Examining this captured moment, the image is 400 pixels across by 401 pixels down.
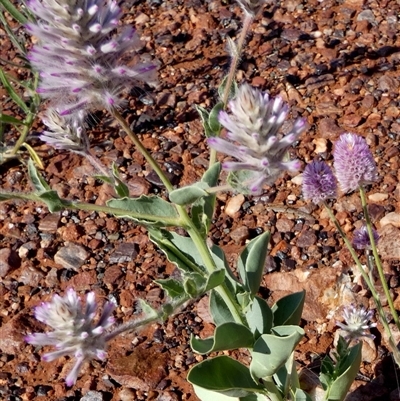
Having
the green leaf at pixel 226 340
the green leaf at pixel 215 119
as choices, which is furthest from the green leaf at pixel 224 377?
the green leaf at pixel 215 119

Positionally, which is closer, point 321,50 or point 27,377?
point 27,377

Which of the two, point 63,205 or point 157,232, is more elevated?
point 63,205

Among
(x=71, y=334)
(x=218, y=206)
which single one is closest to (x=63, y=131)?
(x=71, y=334)

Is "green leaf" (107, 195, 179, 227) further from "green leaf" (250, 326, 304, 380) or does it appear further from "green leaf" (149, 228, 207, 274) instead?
"green leaf" (250, 326, 304, 380)

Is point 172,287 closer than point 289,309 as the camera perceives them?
Yes

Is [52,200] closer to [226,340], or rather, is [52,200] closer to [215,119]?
[215,119]

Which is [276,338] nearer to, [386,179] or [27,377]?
[27,377]

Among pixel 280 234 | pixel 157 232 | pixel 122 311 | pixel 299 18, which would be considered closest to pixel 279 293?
pixel 280 234
